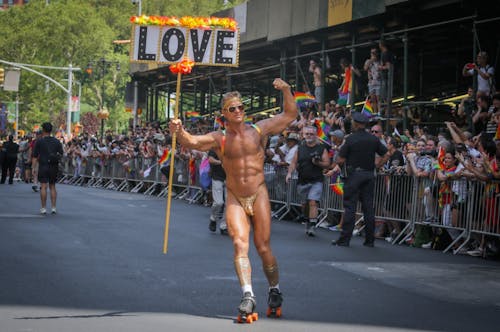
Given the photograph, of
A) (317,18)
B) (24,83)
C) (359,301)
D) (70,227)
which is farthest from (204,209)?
Result: (24,83)

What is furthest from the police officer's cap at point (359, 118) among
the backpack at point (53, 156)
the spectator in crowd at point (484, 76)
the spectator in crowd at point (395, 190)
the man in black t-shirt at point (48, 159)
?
the backpack at point (53, 156)

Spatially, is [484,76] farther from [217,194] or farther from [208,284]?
[208,284]

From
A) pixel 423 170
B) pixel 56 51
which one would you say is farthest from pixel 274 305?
pixel 56 51

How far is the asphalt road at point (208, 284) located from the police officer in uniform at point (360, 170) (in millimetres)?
450

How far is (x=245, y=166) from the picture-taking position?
905cm

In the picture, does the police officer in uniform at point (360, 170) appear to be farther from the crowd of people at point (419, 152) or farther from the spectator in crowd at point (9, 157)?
the spectator in crowd at point (9, 157)

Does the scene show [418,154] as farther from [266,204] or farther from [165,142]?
[165,142]

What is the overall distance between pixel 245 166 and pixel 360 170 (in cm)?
690

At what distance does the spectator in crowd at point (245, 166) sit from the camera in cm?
875

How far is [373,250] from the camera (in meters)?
15.1

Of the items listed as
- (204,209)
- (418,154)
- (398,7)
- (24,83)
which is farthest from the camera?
(24,83)

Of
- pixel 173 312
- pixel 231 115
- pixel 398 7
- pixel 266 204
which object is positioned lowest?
pixel 173 312

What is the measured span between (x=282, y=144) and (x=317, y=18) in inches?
136

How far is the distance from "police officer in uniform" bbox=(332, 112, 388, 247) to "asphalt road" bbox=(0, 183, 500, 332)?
1.48 feet
